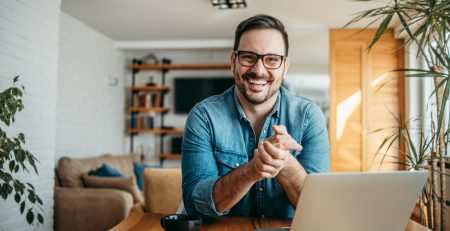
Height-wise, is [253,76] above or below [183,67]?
below

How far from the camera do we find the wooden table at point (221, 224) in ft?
3.76

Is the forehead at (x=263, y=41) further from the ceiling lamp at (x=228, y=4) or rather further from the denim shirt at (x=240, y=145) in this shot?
the ceiling lamp at (x=228, y=4)

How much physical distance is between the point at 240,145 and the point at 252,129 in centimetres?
8

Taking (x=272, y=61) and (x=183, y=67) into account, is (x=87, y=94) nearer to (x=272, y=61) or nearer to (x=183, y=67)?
(x=183, y=67)

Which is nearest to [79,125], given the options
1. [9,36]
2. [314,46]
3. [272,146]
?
[9,36]

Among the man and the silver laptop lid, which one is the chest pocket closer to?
the man

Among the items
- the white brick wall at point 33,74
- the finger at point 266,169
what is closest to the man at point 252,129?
the finger at point 266,169

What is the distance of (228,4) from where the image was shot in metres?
4.27

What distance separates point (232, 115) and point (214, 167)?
0.71ft

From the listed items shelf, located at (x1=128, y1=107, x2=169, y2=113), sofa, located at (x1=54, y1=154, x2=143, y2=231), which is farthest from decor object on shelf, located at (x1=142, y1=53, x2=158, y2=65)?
sofa, located at (x1=54, y1=154, x2=143, y2=231)

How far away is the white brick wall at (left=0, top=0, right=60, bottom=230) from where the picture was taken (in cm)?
283

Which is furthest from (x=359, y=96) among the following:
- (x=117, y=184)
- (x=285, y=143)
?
(x=285, y=143)

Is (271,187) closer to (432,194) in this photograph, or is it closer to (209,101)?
(209,101)

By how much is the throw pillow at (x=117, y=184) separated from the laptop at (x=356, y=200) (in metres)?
3.17
